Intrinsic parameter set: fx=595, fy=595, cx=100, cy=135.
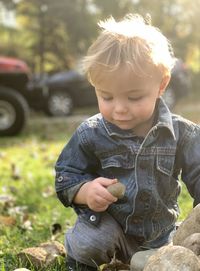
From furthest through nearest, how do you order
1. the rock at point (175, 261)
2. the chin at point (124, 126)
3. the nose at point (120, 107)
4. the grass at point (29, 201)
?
the grass at point (29, 201)
the chin at point (124, 126)
the nose at point (120, 107)
the rock at point (175, 261)

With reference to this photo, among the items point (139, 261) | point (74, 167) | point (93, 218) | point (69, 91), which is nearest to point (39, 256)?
point (93, 218)

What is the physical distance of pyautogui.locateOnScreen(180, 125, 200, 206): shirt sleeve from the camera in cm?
262

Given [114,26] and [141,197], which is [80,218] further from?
[114,26]

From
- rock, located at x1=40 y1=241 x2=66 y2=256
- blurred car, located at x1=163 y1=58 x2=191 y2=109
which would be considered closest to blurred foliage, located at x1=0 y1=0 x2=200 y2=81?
blurred car, located at x1=163 y1=58 x2=191 y2=109

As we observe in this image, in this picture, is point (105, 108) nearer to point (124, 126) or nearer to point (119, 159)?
point (124, 126)

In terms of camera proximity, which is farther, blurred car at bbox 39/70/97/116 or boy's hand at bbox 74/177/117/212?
blurred car at bbox 39/70/97/116

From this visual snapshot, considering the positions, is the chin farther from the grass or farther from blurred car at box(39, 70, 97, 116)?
blurred car at box(39, 70, 97, 116)

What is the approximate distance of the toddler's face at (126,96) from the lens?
2404 mm

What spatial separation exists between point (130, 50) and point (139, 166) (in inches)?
19.8

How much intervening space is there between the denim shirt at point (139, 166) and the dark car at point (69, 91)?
10623 millimetres

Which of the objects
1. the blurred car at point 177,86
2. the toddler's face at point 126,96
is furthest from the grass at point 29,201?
the blurred car at point 177,86

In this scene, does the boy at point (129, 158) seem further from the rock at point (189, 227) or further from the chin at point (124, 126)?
the rock at point (189, 227)

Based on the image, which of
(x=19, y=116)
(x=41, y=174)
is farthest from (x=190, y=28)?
(x=41, y=174)

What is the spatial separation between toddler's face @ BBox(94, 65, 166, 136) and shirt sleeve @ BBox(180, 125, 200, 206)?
0.73ft
